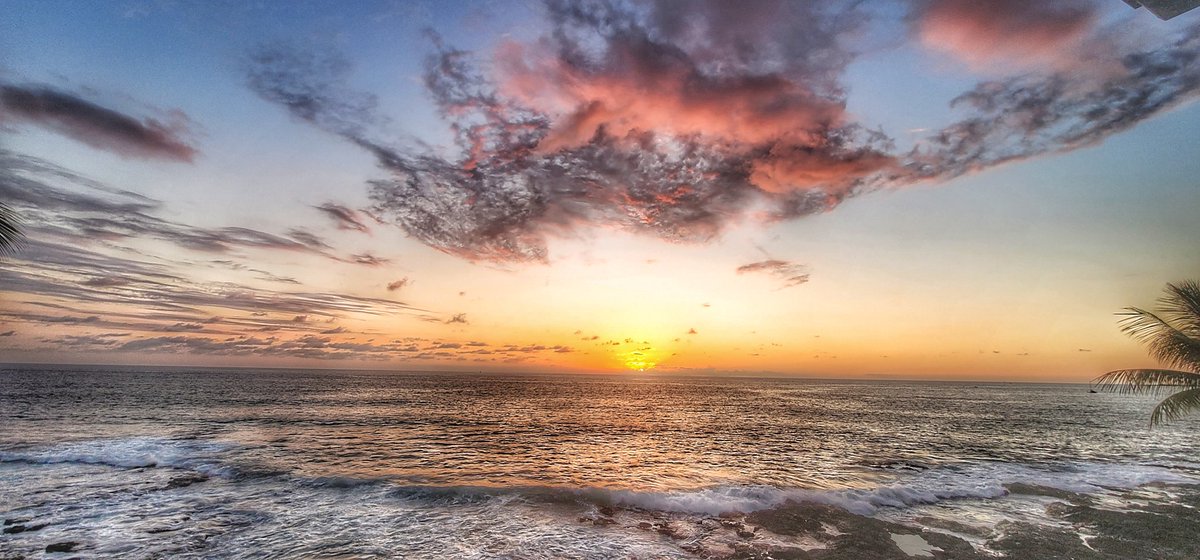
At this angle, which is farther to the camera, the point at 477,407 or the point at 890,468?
the point at 477,407

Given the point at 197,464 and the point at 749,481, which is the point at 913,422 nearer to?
the point at 749,481

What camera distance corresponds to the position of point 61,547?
13.0 m

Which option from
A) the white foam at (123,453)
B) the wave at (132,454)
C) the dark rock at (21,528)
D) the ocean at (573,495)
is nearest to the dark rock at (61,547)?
the ocean at (573,495)

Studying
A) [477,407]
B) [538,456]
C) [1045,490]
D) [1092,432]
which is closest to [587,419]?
[477,407]

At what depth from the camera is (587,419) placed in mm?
54844

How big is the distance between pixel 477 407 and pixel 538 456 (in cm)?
4052

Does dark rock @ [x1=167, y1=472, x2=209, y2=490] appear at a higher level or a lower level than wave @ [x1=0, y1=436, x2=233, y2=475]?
higher

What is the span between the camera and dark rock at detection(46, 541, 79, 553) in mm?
12820

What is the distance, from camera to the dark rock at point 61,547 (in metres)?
12.8

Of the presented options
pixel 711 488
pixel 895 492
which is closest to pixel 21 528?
pixel 711 488

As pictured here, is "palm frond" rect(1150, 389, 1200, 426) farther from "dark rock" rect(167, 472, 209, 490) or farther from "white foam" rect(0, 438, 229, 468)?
"white foam" rect(0, 438, 229, 468)

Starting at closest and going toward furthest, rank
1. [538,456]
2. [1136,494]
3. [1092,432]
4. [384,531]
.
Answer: [384,531] → [1136,494] → [538,456] → [1092,432]

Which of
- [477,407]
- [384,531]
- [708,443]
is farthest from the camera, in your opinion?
[477,407]

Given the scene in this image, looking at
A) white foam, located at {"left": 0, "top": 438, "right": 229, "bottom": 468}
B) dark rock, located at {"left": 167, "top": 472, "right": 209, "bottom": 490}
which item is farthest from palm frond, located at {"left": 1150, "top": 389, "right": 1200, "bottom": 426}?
white foam, located at {"left": 0, "top": 438, "right": 229, "bottom": 468}
